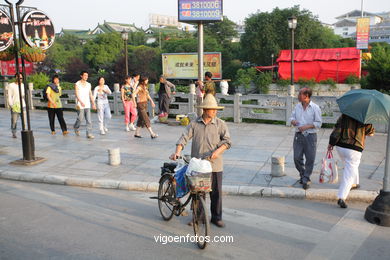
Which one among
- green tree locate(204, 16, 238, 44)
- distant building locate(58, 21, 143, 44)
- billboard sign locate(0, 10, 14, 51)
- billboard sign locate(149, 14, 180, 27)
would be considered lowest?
billboard sign locate(0, 10, 14, 51)

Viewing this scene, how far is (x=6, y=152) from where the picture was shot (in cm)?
1017

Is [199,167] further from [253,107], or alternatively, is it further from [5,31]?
[253,107]

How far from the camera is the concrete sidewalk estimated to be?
22.8ft

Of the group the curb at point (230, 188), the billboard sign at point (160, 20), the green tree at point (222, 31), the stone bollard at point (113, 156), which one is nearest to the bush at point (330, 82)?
the green tree at point (222, 31)

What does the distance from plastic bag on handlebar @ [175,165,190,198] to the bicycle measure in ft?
0.32

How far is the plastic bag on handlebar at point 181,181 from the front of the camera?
5041 millimetres

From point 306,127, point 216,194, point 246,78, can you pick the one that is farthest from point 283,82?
point 216,194

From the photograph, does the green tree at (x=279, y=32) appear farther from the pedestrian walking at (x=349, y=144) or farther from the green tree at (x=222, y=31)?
the pedestrian walking at (x=349, y=144)

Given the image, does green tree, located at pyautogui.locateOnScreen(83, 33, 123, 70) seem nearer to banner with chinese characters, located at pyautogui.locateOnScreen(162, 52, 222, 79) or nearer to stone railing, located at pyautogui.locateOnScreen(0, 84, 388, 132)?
banner with chinese characters, located at pyautogui.locateOnScreen(162, 52, 222, 79)

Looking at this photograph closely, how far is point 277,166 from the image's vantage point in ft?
24.5

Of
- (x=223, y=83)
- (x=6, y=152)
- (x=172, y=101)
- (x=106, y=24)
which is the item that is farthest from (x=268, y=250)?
(x=106, y=24)

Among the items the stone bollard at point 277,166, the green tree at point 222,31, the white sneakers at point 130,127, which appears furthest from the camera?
the green tree at point 222,31

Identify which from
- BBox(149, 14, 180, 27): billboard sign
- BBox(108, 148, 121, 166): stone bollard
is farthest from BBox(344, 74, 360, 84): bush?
BBox(149, 14, 180, 27): billboard sign

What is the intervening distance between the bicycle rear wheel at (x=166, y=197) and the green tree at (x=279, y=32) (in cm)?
3769
